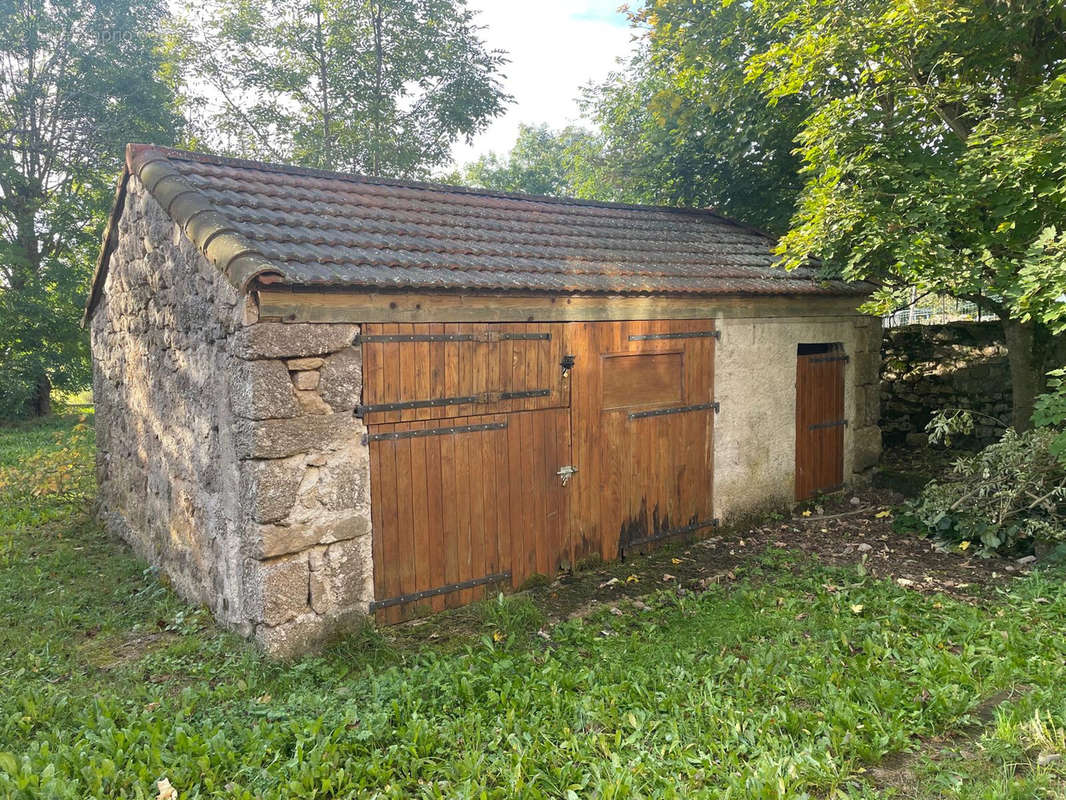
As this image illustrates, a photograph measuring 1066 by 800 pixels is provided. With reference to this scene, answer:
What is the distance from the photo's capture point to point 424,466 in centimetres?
558

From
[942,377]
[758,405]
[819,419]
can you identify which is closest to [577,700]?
[758,405]

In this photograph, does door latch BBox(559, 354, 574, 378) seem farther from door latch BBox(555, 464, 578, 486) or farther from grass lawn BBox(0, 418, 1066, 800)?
grass lawn BBox(0, 418, 1066, 800)

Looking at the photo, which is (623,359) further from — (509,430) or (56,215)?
(56,215)

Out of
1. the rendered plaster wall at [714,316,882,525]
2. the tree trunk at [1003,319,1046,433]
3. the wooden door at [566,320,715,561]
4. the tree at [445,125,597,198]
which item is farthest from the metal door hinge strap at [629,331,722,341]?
the tree at [445,125,597,198]

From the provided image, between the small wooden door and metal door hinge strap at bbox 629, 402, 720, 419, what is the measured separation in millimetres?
1595

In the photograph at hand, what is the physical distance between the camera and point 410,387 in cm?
548

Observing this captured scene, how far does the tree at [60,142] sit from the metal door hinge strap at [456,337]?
50.2 feet

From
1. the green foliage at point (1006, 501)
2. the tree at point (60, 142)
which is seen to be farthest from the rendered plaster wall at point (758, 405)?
the tree at point (60, 142)

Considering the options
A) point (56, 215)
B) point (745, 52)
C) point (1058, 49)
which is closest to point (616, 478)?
point (1058, 49)

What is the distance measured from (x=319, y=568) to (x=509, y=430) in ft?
6.34

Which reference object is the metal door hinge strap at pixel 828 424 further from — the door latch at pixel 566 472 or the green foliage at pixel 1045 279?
the door latch at pixel 566 472

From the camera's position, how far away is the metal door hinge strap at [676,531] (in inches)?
277

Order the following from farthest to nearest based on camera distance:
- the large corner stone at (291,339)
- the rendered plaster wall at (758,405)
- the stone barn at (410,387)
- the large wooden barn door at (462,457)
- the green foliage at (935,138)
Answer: the rendered plaster wall at (758,405) → the green foliage at (935,138) → the large wooden barn door at (462,457) → the stone barn at (410,387) → the large corner stone at (291,339)

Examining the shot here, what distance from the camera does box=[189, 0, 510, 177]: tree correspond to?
22516mm
